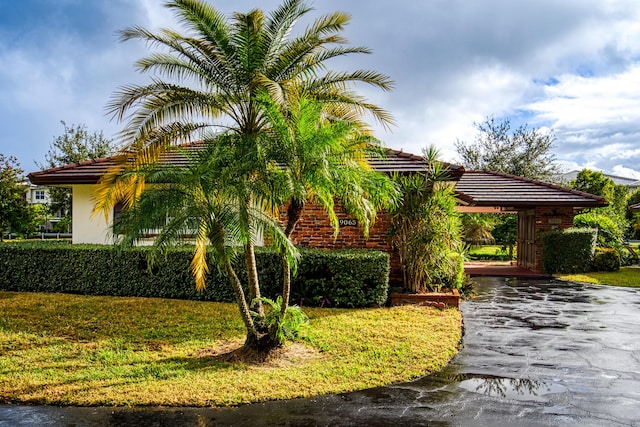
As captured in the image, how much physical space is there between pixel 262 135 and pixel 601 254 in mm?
16738

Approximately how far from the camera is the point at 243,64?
27.1 feet

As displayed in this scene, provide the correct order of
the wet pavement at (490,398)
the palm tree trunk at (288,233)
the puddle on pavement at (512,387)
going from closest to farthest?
1. the wet pavement at (490,398)
2. the puddle on pavement at (512,387)
3. the palm tree trunk at (288,233)

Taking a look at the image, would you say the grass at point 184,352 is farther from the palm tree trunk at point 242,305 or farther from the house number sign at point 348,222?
the house number sign at point 348,222

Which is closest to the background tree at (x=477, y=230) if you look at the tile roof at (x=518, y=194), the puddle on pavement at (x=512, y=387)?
the tile roof at (x=518, y=194)

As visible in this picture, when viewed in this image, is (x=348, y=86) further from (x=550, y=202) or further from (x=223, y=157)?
(x=550, y=202)

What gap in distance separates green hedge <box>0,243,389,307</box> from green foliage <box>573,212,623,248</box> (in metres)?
13.2

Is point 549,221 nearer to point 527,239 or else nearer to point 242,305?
point 527,239

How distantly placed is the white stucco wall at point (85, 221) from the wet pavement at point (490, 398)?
29.8ft

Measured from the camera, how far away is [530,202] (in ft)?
60.7

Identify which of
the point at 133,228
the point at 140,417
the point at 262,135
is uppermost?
the point at 262,135

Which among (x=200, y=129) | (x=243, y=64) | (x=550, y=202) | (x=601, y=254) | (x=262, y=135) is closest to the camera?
(x=262, y=135)

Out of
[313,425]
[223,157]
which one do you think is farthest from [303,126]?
[313,425]

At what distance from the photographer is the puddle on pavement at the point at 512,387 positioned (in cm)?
607

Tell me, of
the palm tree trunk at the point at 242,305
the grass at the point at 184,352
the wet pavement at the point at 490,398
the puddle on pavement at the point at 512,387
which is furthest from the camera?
the palm tree trunk at the point at 242,305
